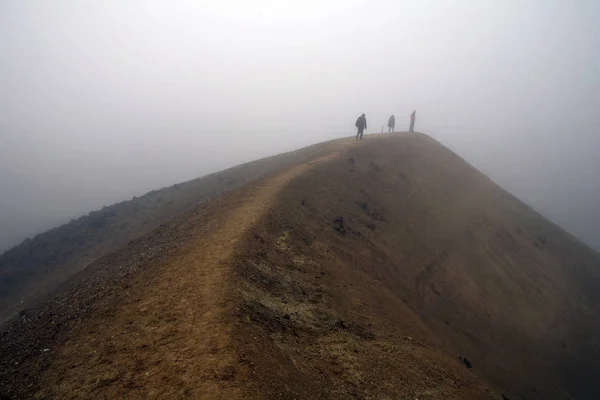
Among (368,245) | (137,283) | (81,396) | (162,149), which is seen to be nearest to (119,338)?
(81,396)

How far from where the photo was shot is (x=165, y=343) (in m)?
7.09

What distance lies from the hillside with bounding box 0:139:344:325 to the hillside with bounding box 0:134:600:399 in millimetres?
7317

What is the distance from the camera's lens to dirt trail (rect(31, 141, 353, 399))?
6055 millimetres

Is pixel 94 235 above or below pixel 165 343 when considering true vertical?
below

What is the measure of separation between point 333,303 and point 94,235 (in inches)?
1064

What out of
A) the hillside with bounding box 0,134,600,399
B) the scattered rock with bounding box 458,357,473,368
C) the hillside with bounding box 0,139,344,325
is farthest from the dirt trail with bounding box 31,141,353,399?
the hillside with bounding box 0,139,344,325

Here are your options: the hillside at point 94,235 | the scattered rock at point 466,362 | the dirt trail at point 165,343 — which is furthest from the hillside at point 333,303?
the hillside at point 94,235

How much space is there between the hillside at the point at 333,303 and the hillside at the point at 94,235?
7.32m

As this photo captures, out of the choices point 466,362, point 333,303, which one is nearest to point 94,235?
point 333,303

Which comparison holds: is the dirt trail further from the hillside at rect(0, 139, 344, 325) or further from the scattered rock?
the hillside at rect(0, 139, 344, 325)

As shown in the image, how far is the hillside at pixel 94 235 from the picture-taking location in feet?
82.3

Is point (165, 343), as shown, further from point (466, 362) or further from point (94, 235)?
point (94, 235)

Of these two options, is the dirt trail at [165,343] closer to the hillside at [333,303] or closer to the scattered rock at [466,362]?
the hillside at [333,303]

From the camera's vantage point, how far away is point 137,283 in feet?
32.9
